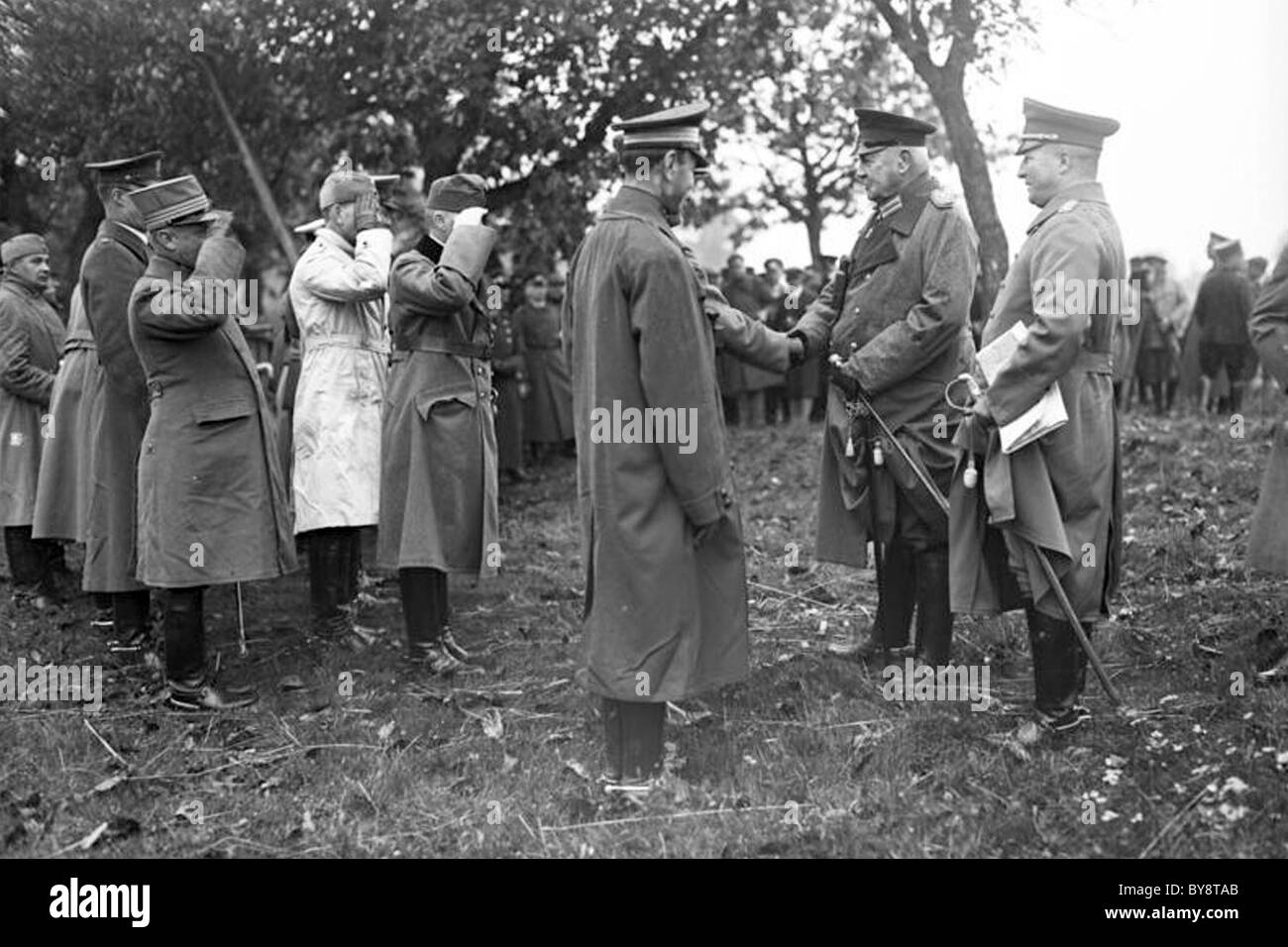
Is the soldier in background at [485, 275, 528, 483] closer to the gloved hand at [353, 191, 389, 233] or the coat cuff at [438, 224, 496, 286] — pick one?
the gloved hand at [353, 191, 389, 233]

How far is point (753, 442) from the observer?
13.7 meters

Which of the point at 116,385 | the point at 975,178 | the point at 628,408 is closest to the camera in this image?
the point at 628,408

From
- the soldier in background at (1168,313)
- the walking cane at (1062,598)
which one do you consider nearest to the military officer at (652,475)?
the walking cane at (1062,598)

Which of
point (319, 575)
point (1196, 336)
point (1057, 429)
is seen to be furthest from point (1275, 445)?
point (1196, 336)

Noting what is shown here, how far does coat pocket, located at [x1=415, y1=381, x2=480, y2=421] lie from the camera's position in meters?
6.43

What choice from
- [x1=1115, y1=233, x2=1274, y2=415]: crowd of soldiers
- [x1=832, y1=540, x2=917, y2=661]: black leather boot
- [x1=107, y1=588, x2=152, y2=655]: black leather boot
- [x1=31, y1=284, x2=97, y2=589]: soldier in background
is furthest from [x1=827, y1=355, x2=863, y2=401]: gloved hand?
[x1=1115, y1=233, x2=1274, y2=415]: crowd of soldiers

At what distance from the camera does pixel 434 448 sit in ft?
21.2

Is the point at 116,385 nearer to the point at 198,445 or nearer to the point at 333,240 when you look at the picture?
the point at 198,445

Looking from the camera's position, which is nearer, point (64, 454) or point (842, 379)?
point (842, 379)

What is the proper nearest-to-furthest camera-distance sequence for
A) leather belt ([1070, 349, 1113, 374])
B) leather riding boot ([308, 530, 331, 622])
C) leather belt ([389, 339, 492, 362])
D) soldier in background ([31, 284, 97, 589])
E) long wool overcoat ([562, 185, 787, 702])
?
long wool overcoat ([562, 185, 787, 702]) < leather belt ([1070, 349, 1113, 374]) < leather belt ([389, 339, 492, 362]) < leather riding boot ([308, 530, 331, 622]) < soldier in background ([31, 284, 97, 589])

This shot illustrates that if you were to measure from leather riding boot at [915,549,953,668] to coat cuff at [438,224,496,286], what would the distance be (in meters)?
2.54

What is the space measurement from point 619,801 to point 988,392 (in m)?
2.12

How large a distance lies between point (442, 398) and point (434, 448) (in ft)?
0.82

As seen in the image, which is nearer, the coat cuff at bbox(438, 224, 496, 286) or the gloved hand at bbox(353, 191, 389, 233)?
the coat cuff at bbox(438, 224, 496, 286)
